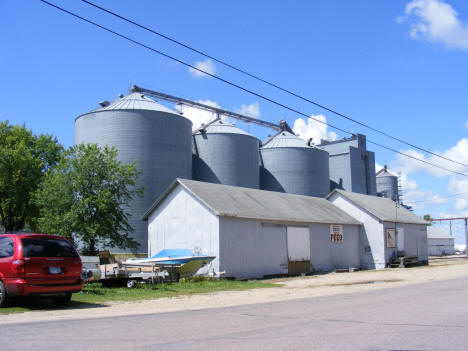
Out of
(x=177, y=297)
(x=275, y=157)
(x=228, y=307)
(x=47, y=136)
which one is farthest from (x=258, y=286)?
(x=275, y=157)

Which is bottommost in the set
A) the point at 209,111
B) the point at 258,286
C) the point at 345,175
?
the point at 258,286

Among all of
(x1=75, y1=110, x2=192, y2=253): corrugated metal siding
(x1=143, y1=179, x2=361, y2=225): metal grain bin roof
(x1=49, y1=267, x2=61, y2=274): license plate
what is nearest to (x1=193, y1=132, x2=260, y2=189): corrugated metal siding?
(x1=75, y1=110, x2=192, y2=253): corrugated metal siding

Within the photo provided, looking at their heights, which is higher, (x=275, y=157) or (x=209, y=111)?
(x=209, y=111)

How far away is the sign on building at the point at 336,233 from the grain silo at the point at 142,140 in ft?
46.8

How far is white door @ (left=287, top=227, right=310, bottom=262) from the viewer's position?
29.0 m

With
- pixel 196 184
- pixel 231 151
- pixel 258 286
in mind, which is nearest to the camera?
pixel 258 286

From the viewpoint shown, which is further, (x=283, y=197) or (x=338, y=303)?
(x=283, y=197)

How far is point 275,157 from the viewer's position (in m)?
57.6

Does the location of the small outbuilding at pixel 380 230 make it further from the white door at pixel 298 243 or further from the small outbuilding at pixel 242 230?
the white door at pixel 298 243

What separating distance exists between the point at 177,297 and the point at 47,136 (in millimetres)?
27509

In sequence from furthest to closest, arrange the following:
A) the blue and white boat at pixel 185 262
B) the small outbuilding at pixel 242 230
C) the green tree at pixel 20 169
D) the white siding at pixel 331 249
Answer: the green tree at pixel 20 169, the white siding at pixel 331 249, the small outbuilding at pixel 242 230, the blue and white boat at pixel 185 262

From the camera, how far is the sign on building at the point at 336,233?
110ft

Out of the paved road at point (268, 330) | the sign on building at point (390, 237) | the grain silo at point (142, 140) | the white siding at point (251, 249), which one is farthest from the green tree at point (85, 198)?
the paved road at point (268, 330)

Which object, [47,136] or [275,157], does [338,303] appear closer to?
[47,136]
